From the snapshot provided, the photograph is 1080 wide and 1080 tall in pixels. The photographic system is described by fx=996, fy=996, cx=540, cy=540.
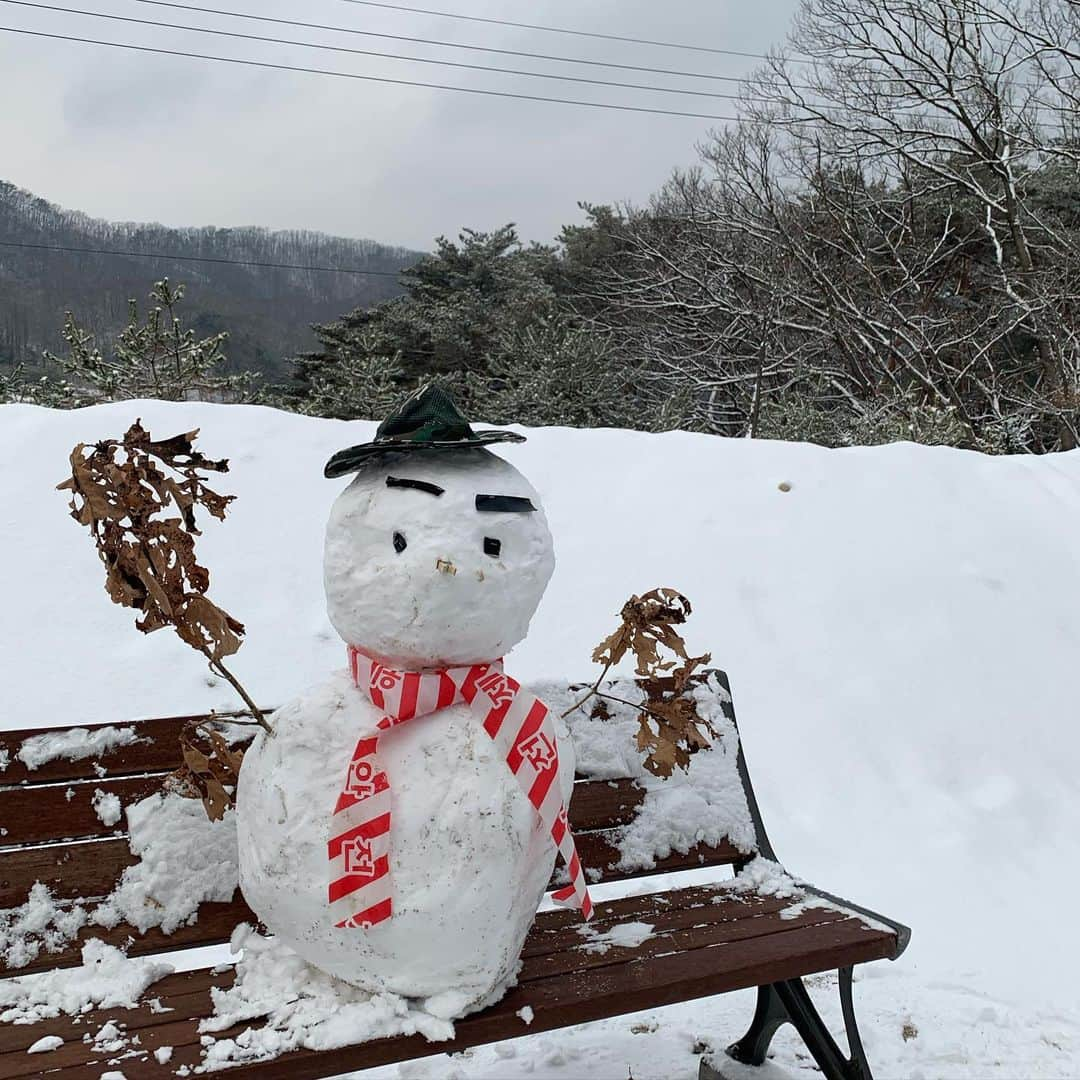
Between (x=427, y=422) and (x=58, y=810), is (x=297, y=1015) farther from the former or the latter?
(x=427, y=422)

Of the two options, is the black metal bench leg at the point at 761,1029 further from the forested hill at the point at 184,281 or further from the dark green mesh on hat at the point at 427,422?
the forested hill at the point at 184,281

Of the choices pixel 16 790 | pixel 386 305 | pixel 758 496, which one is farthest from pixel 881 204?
pixel 16 790

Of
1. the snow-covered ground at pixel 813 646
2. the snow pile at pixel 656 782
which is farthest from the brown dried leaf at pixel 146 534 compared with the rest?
the snow-covered ground at pixel 813 646

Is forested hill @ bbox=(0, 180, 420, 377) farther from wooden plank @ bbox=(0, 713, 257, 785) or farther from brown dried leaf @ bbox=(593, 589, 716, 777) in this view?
brown dried leaf @ bbox=(593, 589, 716, 777)

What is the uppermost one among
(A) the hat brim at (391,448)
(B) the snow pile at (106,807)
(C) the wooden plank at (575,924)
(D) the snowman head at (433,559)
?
(A) the hat brim at (391,448)

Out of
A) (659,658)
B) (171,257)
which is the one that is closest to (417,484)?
(659,658)

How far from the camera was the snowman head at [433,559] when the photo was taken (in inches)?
67.0

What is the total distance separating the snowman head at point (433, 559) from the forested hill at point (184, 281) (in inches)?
345

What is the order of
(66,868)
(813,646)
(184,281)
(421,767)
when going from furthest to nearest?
(184,281) < (813,646) < (66,868) < (421,767)

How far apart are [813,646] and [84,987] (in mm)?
3200

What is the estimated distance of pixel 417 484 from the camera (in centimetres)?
175

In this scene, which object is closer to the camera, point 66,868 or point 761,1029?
point 66,868

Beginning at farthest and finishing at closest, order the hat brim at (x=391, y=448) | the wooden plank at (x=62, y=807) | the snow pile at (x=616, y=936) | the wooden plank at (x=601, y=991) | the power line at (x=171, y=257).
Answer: the power line at (x=171, y=257), the snow pile at (x=616, y=936), the wooden plank at (x=62, y=807), the hat brim at (x=391, y=448), the wooden plank at (x=601, y=991)

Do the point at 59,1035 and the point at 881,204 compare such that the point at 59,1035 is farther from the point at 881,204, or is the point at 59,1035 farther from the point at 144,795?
the point at 881,204
